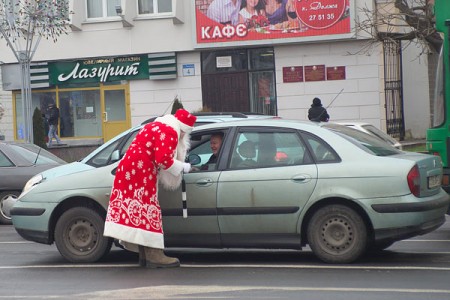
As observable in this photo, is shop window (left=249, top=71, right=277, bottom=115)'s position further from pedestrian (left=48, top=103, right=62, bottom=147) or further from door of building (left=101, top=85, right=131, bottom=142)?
pedestrian (left=48, top=103, right=62, bottom=147)

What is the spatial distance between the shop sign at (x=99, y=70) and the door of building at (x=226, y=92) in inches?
85.7

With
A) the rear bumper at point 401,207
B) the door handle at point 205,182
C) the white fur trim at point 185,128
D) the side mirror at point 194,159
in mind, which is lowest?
the rear bumper at point 401,207

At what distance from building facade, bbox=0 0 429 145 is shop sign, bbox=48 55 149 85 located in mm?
35

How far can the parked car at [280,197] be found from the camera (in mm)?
9055

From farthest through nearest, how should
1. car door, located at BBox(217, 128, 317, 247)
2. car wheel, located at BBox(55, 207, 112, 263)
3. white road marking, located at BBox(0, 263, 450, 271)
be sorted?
car wheel, located at BBox(55, 207, 112, 263)
car door, located at BBox(217, 128, 317, 247)
white road marking, located at BBox(0, 263, 450, 271)

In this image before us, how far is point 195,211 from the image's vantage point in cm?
959

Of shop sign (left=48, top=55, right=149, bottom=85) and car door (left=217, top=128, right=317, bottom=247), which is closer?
car door (left=217, top=128, right=317, bottom=247)

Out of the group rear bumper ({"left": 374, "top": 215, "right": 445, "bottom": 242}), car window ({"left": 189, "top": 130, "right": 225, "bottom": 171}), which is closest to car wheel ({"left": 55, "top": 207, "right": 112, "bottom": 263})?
car window ({"left": 189, "top": 130, "right": 225, "bottom": 171})

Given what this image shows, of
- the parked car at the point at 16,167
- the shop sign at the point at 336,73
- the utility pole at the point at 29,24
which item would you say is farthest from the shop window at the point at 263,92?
the parked car at the point at 16,167

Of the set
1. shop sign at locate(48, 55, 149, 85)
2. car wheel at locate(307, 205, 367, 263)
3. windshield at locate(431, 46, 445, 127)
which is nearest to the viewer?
car wheel at locate(307, 205, 367, 263)

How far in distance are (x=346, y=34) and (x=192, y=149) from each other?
768 inches

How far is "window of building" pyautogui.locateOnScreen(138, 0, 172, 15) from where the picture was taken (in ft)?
102

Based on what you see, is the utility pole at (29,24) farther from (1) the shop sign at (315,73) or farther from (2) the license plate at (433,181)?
(2) the license plate at (433,181)

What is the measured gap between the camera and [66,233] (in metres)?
10.1
